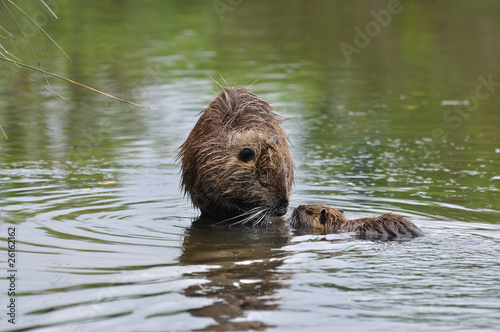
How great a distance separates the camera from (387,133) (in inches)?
372

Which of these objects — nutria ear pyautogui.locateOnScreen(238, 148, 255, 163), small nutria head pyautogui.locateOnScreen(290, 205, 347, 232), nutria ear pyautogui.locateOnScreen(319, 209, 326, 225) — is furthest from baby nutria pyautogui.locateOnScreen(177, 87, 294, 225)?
nutria ear pyautogui.locateOnScreen(319, 209, 326, 225)

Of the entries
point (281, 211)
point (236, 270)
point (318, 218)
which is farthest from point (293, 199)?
point (236, 270)

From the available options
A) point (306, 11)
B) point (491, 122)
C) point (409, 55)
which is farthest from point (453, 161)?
point (306, 11)

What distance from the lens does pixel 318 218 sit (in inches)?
229

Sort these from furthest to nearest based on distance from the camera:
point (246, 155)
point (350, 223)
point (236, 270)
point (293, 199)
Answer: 1. point (293, 199)
2. point (246, 155)
3. point (350, 223)
4. point (236, 270)

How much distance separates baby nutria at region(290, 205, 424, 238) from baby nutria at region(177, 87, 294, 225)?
0.17m

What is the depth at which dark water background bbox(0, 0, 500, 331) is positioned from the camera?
3.97m

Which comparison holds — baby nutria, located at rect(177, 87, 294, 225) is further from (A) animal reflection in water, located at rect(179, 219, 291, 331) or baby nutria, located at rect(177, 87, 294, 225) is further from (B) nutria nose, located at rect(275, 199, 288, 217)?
(A) animal reflection in water, located at rect(179, 219, 291, 331)

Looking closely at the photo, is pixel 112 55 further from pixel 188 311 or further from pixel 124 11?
pixel 188 311

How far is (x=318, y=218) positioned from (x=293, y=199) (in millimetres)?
1028

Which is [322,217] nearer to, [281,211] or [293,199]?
[281,211]

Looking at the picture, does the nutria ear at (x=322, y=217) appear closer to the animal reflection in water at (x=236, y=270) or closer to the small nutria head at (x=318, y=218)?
the small nutria head at (x=318, y=218)

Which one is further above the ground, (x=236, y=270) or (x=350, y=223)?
(x=350, y=223)

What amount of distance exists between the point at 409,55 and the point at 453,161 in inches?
332
